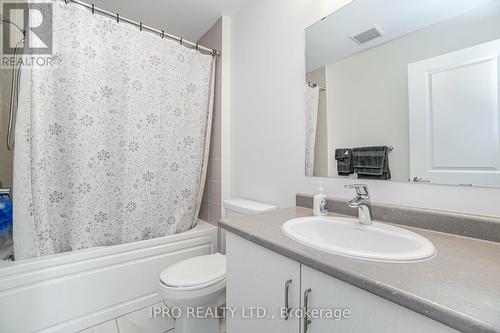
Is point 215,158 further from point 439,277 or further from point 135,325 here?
point 439,277

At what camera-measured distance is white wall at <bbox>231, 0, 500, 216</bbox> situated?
4.14ft

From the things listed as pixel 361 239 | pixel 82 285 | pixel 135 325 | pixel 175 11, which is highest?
pixel 175 11

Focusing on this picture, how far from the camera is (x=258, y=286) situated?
80 centimetres

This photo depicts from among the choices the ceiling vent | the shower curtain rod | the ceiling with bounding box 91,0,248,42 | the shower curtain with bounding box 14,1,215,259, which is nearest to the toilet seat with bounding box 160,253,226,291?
the shower curtain with bounding box 14,1,215,259

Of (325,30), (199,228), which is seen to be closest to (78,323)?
(199,228)

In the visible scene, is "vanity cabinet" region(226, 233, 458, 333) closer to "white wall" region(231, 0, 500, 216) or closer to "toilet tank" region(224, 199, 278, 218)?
"toilet tank" region(224, 199, 278, 218)

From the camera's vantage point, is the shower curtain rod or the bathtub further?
the shower curtain rod

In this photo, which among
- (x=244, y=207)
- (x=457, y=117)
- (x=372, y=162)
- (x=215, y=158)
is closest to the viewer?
(x=457, y=117)

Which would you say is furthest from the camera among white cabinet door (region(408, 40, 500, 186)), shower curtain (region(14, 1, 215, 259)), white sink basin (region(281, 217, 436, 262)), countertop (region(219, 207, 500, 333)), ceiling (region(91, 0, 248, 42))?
ceiling (region(91, 0, 248, 42))

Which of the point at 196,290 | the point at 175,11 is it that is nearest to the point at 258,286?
the point at 196,290

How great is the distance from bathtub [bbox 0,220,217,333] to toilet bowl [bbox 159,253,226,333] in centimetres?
35

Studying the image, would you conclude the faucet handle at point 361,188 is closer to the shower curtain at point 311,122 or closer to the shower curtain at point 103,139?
the shower curtain at point 311,122

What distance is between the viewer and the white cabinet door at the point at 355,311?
0.44 metres

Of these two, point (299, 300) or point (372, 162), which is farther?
point (372, 162)
